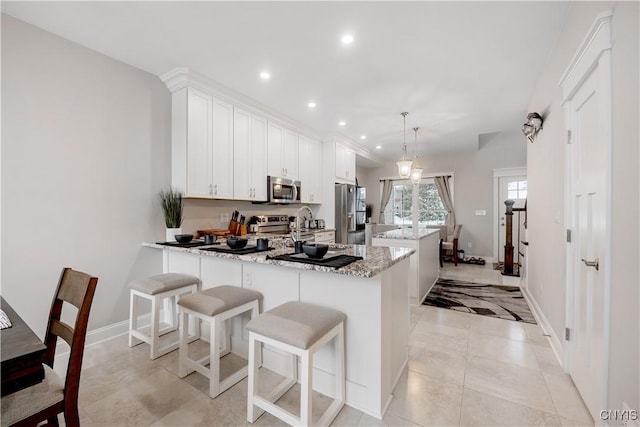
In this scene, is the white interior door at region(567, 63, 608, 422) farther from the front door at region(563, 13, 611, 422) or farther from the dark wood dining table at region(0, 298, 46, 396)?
the dark wood dining table at region(0, 298, 46, 396)

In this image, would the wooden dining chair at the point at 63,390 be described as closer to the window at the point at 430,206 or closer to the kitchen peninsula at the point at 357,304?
the kitchen peninsula at the point at 357,304

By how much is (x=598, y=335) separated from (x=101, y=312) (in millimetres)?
3769

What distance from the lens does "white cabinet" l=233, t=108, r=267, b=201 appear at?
345 centimetres

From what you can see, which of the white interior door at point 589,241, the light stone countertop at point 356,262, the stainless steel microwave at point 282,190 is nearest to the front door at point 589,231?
the white interior door at point 589,241

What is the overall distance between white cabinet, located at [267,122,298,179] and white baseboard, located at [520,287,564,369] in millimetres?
3631

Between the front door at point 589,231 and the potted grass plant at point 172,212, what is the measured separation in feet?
11.1

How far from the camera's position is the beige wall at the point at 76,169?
2037 mm

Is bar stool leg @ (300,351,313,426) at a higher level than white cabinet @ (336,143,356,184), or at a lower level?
lower

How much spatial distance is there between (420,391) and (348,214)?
3.65 m

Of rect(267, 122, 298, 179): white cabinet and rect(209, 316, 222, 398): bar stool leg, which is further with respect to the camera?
rect(267, 122, 298, 179): white cabinet

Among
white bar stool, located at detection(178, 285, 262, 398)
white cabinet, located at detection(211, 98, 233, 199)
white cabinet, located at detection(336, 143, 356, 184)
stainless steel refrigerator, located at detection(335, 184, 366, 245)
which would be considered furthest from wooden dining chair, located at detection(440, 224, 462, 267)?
white bar stool, located at detection(178, 285, 262, 398)

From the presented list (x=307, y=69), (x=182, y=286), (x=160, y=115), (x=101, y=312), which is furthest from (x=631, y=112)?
(x=101, y=312)

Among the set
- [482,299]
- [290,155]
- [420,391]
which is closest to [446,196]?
[482,299]

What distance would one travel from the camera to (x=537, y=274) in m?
3.12
